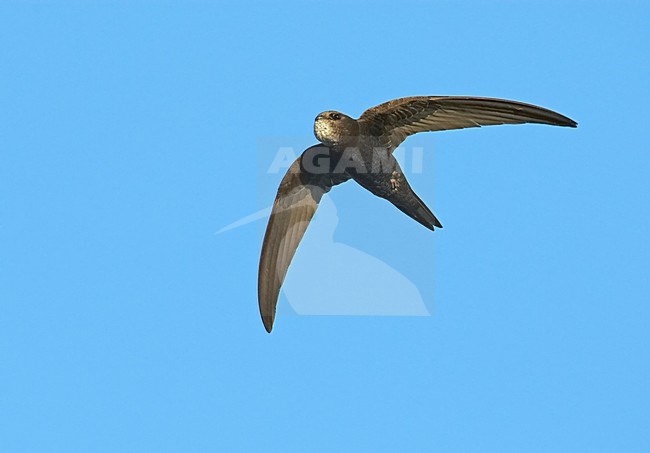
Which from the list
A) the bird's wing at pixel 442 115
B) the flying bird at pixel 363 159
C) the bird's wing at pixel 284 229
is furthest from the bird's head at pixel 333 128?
the bird's wing at pixel 284 229

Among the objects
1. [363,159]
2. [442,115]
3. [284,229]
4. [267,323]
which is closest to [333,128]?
[363,159]

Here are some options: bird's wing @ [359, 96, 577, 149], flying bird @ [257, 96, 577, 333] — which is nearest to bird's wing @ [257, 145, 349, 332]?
flying bird @ [257, 96, 577, 333]

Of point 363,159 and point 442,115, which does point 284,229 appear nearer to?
point 363,159

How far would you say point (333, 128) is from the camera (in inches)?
213

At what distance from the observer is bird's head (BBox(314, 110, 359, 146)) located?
213 inches

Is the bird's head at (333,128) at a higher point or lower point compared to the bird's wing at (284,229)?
higher

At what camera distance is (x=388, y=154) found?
19.0 feet

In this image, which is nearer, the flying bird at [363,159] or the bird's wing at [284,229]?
the flying bird at [363,159]

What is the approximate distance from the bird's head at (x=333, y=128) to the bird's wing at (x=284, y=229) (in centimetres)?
64

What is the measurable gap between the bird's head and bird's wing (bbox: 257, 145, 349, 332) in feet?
2.09

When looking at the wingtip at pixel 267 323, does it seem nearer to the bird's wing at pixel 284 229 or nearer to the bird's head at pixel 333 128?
the bird's wing at pixel 284 229

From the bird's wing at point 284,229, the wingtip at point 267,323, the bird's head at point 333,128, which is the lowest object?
the wingtip at point 267,323

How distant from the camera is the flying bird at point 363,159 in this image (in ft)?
18.0

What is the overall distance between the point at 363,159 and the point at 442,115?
0.47 meters
